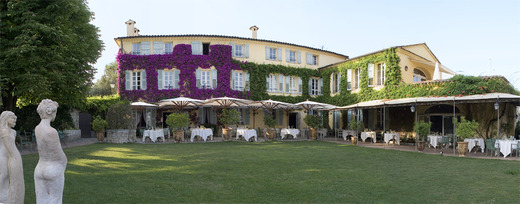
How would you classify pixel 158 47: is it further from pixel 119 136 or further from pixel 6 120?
pixel 6 120

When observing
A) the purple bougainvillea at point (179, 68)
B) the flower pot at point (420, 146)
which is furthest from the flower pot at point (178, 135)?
the flower pot at point (420, 146)

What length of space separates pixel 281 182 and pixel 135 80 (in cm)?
1912

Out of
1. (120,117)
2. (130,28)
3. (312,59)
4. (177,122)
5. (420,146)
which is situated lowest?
(420,146)

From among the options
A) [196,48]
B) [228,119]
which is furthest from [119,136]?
[196,48]

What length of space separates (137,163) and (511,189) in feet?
28.6

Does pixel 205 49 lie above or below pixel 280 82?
above

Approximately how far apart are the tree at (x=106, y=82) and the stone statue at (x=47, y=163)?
37754mm

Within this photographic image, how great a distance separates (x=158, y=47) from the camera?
72.5 feet

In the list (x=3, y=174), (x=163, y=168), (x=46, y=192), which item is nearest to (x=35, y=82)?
(x=163, y=168)

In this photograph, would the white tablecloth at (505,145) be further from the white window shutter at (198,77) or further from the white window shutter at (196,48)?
the white window shutter at (196,48)

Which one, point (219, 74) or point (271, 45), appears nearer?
point (219, 74)

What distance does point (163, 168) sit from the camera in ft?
24.5

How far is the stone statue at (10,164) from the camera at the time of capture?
11.1 ft

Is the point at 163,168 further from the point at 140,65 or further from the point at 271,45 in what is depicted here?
the point at 271,45
